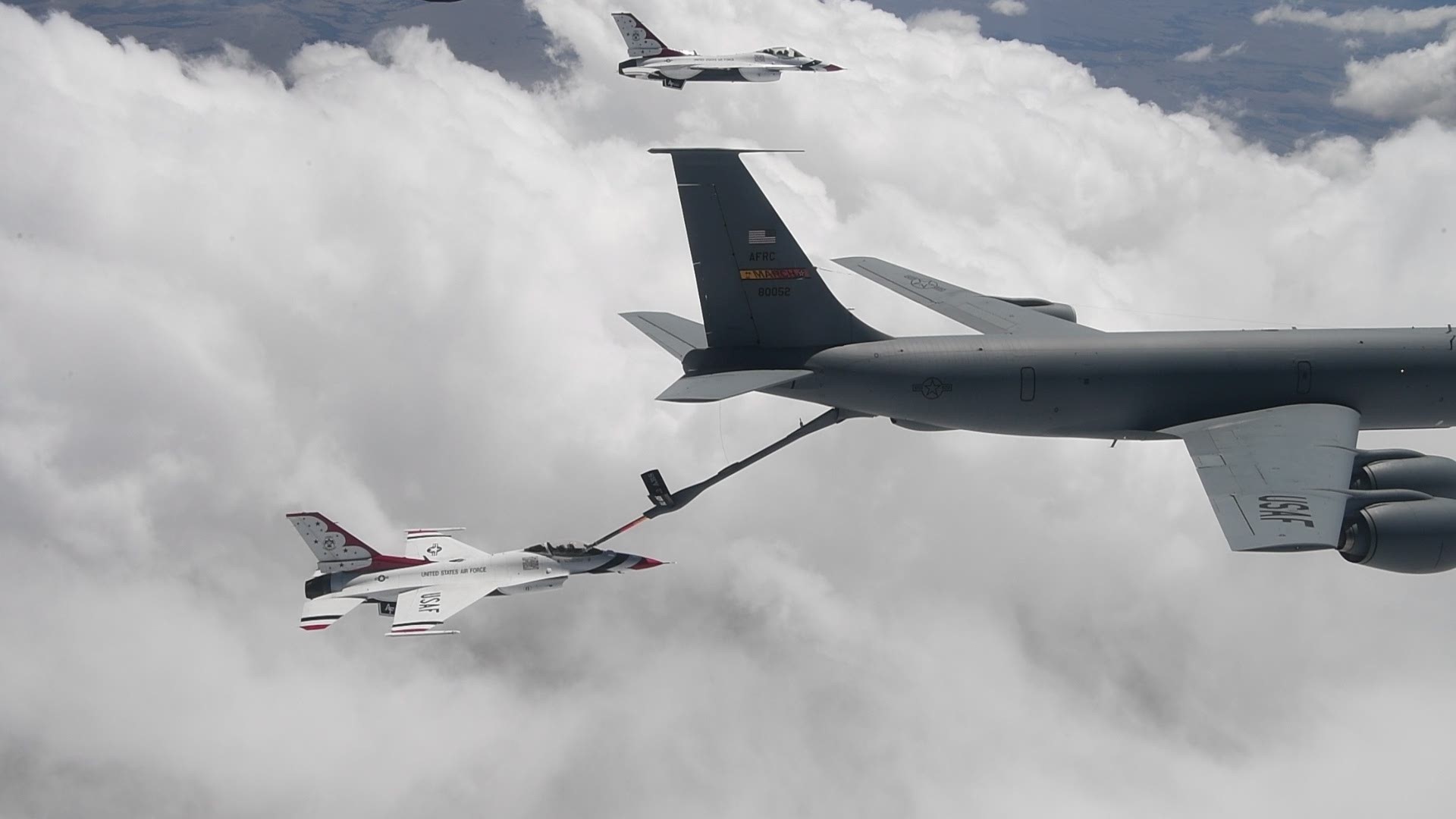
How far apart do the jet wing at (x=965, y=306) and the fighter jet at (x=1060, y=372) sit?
2533 mm

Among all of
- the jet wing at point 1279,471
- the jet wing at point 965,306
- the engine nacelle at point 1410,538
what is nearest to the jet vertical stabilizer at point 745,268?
the jet wing at point 965,306

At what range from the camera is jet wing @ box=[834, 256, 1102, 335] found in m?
33.2

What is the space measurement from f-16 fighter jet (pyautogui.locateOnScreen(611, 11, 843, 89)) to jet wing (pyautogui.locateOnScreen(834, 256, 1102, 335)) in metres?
37.3

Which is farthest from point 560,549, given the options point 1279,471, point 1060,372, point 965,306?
point 1279,471

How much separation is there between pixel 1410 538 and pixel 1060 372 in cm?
981

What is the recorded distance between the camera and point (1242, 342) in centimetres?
2897

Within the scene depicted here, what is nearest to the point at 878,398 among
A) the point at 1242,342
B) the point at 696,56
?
the point at 1242,342

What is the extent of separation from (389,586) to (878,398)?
30.6m

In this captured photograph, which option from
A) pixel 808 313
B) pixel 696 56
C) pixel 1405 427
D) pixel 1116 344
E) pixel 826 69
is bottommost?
pixel 1405 427

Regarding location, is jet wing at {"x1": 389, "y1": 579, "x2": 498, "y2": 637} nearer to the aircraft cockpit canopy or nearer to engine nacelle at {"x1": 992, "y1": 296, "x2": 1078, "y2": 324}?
the aircraft cockpit canopy

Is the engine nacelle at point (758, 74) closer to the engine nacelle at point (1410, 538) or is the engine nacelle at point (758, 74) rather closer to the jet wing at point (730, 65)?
the jet wing at point (730, 65)

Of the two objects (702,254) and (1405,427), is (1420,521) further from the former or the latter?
(702,254)

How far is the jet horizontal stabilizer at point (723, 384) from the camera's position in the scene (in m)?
24.4

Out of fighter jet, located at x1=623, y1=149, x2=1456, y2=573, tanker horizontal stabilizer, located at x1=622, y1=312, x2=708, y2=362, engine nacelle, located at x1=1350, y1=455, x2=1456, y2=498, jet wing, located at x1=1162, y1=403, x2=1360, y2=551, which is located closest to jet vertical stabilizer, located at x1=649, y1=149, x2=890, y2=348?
fighter jet, located at x1=623, y1=149, x2=1456, y2=573
